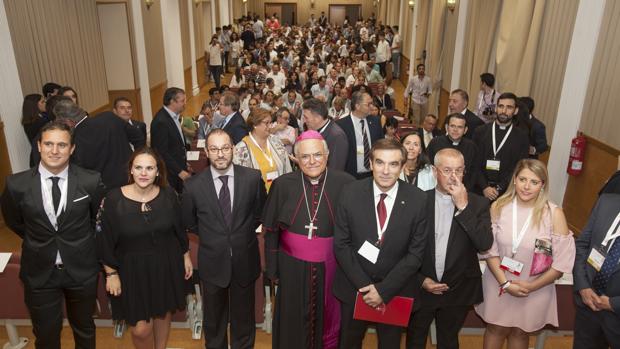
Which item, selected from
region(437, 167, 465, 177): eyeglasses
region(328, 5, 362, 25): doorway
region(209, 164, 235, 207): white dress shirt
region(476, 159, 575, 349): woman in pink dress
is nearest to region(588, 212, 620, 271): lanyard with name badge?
region(476, 159, 575, 349): woman in pink dress

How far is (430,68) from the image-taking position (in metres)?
11.9

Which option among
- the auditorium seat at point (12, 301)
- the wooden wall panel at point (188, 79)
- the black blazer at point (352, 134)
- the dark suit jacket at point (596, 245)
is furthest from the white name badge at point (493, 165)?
the wooden wall panel at point (188, 79)

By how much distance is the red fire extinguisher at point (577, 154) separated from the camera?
521 cm

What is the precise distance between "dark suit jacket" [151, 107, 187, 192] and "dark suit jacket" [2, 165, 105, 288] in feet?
6.77

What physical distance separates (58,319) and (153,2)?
931 cm

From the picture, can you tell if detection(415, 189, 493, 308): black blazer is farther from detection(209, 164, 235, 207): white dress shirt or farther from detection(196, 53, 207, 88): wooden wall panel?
detection(196, 53, 207, 88): wooden wall panel

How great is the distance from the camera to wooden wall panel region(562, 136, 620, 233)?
15.9 feet

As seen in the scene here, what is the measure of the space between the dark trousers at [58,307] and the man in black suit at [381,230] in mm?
1571

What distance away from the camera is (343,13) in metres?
30.2

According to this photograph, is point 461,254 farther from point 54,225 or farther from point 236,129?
point 236,129

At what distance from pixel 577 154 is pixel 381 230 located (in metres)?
3.91

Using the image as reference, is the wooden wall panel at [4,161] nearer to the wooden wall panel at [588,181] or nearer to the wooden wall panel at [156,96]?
the wooden wall panel at [156,96]

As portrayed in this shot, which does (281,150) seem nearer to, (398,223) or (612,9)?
(398,223)

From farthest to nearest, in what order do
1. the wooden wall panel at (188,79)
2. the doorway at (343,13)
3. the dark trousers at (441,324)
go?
the doorway at (343,13) < the wooden wall panel at (188,79) < the dark trousers at (441,324)
